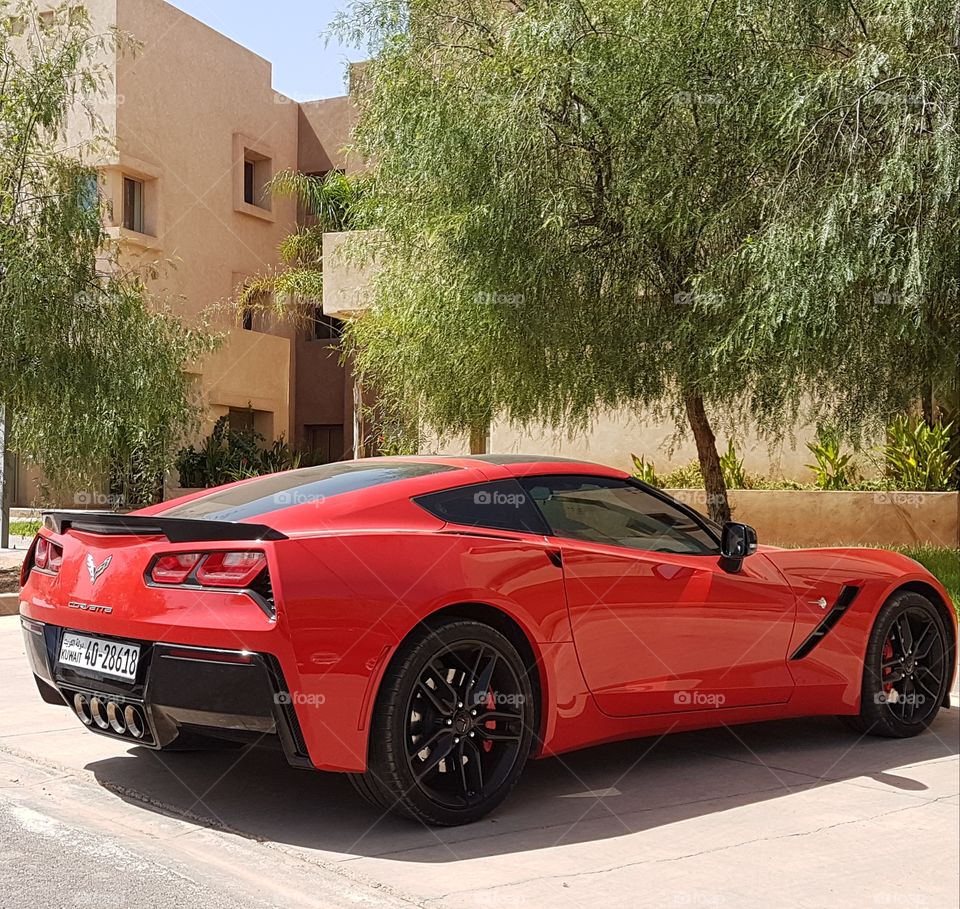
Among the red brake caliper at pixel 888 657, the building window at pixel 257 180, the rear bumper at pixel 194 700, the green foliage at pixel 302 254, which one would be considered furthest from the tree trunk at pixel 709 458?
the building window at pixel 257 180

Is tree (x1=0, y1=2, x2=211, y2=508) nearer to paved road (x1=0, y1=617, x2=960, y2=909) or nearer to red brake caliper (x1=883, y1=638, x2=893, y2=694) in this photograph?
paved road (x1=0, y1=617, x2=960, y2=909)

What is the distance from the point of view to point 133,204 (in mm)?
28188

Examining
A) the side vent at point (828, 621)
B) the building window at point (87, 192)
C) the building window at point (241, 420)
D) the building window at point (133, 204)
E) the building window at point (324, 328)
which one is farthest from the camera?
the building window at point (324, 328)

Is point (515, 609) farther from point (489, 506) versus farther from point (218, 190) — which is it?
point (218, 190)

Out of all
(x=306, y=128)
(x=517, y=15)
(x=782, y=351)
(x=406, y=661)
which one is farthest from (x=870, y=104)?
(x=306, y=128)

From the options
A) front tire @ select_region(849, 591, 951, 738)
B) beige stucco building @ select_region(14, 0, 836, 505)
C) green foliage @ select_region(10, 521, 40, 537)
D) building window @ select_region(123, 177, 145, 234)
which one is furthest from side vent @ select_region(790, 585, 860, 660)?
building window @ select_region(123, 177, 145, 234)

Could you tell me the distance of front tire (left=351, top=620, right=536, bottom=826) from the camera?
4.61 m

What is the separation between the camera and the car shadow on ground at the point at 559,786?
4.70 meters

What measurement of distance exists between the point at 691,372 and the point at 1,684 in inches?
278

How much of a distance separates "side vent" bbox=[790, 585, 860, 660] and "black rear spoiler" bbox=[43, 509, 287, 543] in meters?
2.79

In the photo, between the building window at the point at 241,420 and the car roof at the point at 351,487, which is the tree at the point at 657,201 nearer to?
the car roof at the point at 351,487

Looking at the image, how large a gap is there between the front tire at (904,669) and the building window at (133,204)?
Answer: 2420 centimetres

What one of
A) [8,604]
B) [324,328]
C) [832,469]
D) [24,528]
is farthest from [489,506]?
[324,328]

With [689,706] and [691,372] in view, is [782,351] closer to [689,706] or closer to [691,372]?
[691,372]
